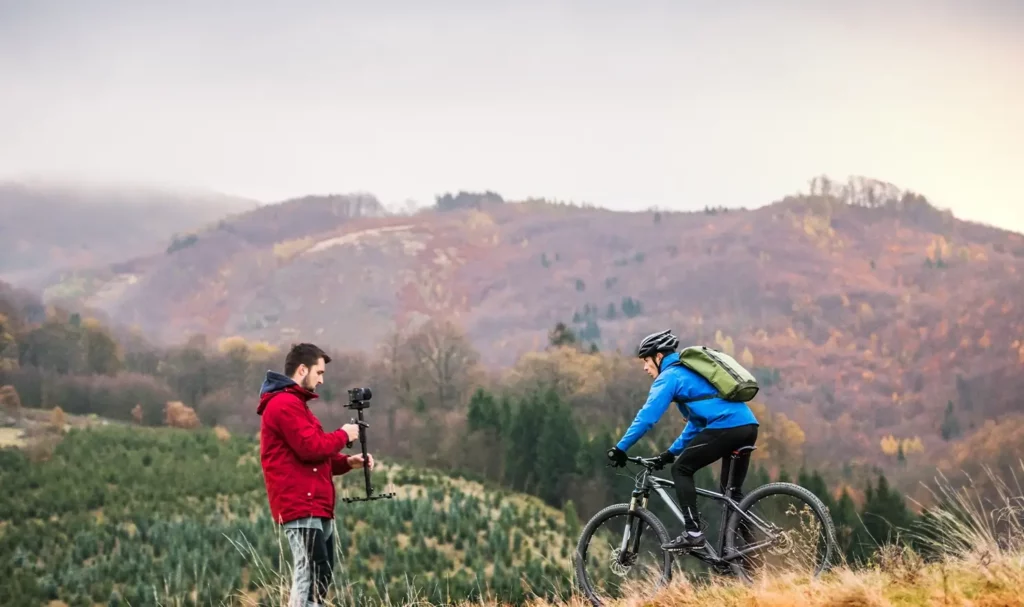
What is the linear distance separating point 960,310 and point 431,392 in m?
136

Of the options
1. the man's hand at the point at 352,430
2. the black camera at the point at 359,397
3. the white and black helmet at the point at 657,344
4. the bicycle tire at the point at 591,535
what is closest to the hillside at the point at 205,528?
the bicycle tire at the point at 591,535

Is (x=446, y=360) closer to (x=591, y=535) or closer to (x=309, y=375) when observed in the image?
(x=591, y=535)

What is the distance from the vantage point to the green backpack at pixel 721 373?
625 cm

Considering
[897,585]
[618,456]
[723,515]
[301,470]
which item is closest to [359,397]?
[301,470]

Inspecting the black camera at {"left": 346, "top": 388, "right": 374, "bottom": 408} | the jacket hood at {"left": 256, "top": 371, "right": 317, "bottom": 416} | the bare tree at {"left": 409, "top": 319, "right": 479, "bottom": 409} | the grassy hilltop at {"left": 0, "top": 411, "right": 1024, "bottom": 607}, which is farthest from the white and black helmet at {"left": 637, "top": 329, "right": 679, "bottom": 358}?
the bare tree at {"left": 409, "top": 319, "right": 479, "bottom": 409}

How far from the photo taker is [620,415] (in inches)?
3359

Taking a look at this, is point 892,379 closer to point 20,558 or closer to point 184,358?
point 184,358

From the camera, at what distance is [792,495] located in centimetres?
636

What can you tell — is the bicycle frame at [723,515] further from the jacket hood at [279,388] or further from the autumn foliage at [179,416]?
the autumn foliage at [179,416]

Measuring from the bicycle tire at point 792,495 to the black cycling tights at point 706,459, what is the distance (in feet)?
0.37

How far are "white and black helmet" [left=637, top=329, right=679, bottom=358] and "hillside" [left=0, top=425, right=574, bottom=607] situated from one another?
2433cm

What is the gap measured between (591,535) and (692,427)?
44.3 inches

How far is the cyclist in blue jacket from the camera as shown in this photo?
20.6 ft

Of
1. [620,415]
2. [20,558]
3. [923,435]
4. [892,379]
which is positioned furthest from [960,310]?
[20,558]
